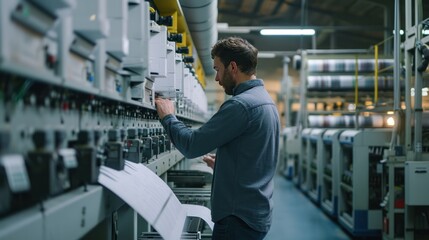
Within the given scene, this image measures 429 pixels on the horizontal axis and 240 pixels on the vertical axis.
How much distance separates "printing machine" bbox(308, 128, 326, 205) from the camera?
8.53m

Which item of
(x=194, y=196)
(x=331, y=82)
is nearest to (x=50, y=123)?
(x=194, y=196)

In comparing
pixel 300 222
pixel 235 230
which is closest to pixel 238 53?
pixel 235 230

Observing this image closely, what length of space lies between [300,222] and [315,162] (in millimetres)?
2314

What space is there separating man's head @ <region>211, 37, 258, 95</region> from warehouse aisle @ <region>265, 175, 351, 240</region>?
4110 millimetres

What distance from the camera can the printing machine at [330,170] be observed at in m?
7.31

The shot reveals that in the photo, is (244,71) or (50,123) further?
(244,71)

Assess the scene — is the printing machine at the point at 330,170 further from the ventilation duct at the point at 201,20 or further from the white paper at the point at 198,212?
the white paper at the point at 198,212

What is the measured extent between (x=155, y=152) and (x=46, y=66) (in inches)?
83.6

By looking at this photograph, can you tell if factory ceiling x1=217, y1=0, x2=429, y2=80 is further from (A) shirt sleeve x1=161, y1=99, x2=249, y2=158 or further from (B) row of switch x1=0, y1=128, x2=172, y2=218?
(B) row of switch x1=0, y1=128, x2=172, y2=218

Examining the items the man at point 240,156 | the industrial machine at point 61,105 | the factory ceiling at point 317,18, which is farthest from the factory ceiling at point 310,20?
the industrial machine at point 61,105

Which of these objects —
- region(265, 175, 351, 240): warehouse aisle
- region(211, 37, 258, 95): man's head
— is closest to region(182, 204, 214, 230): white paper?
region(211, 37, 258, 95): man's head

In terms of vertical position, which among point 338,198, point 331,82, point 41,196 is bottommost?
point 338,198

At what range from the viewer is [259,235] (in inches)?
101

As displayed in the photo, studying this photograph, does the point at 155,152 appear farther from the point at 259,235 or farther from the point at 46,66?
the point at 46,66
